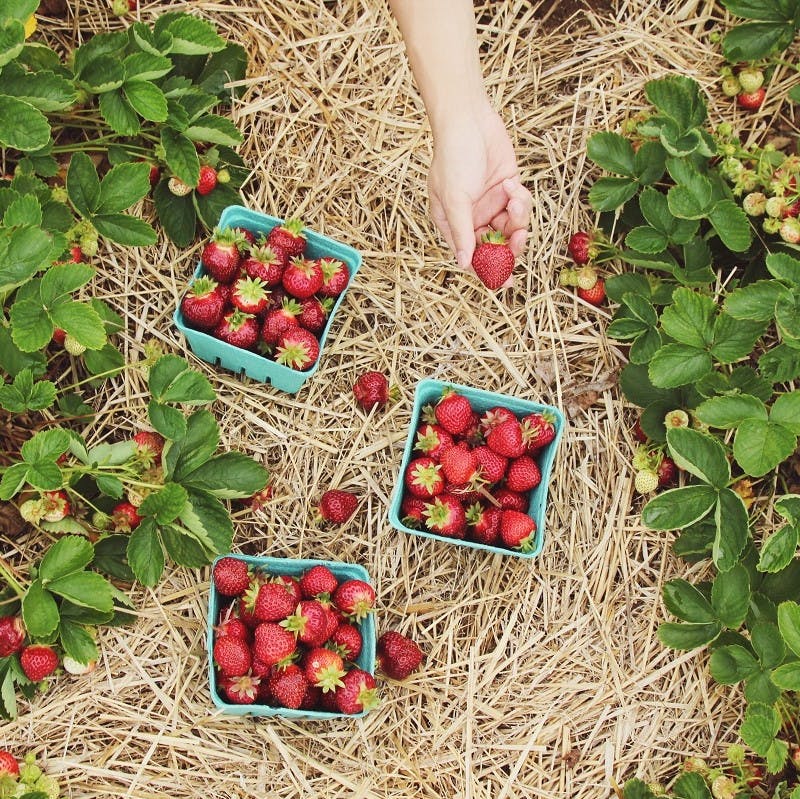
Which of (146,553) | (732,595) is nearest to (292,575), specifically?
(146,553)

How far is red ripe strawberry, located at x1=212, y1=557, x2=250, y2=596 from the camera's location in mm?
1920

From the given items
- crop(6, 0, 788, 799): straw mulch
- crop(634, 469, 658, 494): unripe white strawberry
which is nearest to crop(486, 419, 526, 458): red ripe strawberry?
crop(6, 0, 788, 799): straw mulch

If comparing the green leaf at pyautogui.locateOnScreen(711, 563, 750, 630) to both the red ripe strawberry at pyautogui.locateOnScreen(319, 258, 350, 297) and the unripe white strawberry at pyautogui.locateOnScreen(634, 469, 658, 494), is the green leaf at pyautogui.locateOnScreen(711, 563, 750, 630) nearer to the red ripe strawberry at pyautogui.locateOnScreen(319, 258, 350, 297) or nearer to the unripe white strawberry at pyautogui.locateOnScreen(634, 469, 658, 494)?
the unripe white strawberry at pyautogui.locateOnScreen(634, 469, 658, 494)

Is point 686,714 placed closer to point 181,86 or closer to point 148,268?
point 148,268

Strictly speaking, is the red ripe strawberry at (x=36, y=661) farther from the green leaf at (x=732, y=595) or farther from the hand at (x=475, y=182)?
the green leaf at (x=732, y=595)

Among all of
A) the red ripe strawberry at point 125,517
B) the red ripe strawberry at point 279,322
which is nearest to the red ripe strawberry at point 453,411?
the red ripe strawberry at point 279,322

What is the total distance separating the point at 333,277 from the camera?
208 cm

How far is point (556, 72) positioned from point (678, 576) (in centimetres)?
136

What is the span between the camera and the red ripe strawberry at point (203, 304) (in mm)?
1992

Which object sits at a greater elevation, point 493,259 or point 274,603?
point 493,259

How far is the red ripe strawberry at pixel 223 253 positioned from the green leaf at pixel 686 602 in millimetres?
1261

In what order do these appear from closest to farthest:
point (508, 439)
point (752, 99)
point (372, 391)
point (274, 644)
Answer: point (274, 644) → point (508, 439) → point (372, 391) → point (752, 99)

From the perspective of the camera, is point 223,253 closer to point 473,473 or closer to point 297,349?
point 297,349

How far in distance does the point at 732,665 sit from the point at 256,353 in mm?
1296
